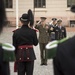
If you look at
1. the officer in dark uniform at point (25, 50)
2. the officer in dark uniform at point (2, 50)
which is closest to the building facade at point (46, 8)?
the officer in dark uniform at point (25, 50)

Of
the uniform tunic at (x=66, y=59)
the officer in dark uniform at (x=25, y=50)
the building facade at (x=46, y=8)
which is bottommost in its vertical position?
the building facade at (x=46, y=8)

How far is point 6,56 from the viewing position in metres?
2.62

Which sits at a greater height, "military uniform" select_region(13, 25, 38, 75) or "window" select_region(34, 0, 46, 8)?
"military uniform" select_region(13, 25, 38, 75)

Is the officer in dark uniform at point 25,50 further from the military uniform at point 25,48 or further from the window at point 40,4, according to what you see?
the window at point 40,4

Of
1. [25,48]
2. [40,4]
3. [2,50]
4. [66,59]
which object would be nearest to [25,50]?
[25,48]

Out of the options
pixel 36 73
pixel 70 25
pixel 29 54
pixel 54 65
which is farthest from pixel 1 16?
pixel 70 25

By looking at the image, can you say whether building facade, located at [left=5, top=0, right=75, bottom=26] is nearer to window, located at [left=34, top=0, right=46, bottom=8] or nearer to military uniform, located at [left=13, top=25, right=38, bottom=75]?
window, located at [left=34, top=0, right=46, bottom=8]

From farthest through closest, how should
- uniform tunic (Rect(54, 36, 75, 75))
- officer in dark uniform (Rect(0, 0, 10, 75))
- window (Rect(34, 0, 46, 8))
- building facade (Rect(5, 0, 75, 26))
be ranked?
window (Rect(34, 0, 46, 8)), building facade (Rect(5, 0, 75, 26)), officer in dark uniform (Rect(0, 0, 10, 75)), uniform tunic (Rect(54, 36, 75, 75))

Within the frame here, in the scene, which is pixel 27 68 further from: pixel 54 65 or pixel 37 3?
pixel 37 3

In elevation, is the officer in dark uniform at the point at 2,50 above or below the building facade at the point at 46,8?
above

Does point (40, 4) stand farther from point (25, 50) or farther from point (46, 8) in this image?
point (25, 50)

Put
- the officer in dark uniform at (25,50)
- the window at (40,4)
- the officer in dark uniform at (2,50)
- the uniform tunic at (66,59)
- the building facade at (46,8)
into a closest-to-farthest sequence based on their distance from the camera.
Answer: the uniform tunic at (66,59)
the officer in dark uniform at (2,50)
the officer in dark uniform at (25,50)
the building facade at (46,8)
the window at (40,4)

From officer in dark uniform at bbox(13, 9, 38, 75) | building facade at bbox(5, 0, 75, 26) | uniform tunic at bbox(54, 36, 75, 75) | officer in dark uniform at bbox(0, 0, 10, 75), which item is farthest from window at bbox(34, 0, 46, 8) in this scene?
uniform tunic at bbox(54, 36, 75, 75)

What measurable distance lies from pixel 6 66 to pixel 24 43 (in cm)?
585
